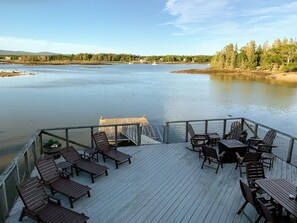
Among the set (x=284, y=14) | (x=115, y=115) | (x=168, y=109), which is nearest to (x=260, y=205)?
(x=115, y=115)

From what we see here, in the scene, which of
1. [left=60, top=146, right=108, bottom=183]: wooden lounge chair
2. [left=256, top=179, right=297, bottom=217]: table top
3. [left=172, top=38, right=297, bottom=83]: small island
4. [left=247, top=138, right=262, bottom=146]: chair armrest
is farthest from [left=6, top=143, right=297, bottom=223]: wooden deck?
[left=172, top=38, right=297, bottom=83]: small island

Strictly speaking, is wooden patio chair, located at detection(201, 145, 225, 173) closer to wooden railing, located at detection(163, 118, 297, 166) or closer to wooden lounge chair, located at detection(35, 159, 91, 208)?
wooden railing, located at detection(163, 118, 297, 166)

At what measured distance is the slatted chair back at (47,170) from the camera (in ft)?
15.9

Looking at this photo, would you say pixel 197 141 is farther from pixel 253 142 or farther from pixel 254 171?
pixel 254 171

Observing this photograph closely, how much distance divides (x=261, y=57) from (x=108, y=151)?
299 ft

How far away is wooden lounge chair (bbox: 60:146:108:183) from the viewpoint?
5.52m

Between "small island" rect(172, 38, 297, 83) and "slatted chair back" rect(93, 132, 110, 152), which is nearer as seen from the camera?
"slatted chair back" rect(93, 132, 110, 152)

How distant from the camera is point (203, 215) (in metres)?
4.19

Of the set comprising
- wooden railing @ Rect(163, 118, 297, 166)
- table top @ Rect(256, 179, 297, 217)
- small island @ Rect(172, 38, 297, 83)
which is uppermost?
small island @ Rect(172, 38, 297, 83)

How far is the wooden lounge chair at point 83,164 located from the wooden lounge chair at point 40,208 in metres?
1.40

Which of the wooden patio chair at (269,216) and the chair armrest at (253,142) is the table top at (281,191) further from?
the chair armrest at (253,142)

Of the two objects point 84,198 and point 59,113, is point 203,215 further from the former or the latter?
point 59,113

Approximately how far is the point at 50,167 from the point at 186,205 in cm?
305

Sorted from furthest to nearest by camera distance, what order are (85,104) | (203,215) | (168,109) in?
Result: (85,104) → (168,109) → (203,215)
